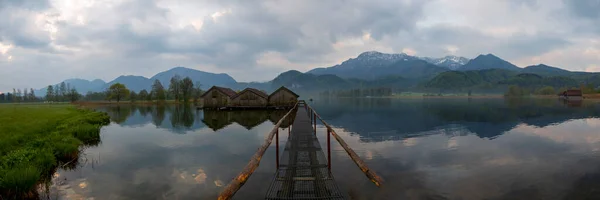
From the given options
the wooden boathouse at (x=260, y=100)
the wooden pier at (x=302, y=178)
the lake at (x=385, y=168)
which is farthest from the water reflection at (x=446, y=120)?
the wooden pier at (x=302, y=178)

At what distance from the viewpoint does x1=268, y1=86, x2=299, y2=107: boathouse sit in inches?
2694

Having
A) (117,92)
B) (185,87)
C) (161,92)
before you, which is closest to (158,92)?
(161,92)

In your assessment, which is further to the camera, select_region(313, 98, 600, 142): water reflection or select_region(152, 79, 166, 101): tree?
select_region(152, 79, 166, 101): tree

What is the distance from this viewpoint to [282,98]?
226 ft

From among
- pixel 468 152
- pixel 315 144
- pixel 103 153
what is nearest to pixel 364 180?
pixel 315 144

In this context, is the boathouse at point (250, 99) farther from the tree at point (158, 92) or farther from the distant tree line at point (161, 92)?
the tree at point (158, 92)

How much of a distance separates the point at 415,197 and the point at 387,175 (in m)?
3.03

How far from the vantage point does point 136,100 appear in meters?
128

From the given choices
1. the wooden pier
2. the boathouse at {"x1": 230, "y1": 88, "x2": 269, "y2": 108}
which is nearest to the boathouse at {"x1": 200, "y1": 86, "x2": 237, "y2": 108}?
the boathouse at {"x1": 230, "y1": 88, "x2": 269, "y2": 108}

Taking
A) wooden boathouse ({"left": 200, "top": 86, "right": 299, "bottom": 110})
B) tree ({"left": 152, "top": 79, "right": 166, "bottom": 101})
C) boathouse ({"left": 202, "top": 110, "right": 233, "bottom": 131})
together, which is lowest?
boathouse ({"left": 202, "top": 110, "right": 233, "bottom": 131})

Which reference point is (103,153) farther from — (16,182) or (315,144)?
(315,144)

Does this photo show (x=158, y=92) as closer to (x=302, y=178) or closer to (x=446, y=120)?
(x=446, y=120)

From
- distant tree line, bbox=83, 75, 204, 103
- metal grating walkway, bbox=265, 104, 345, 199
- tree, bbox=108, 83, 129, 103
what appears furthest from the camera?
tree, bbox=108, 83, 129, 103

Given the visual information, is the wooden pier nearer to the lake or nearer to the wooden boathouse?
the lake
